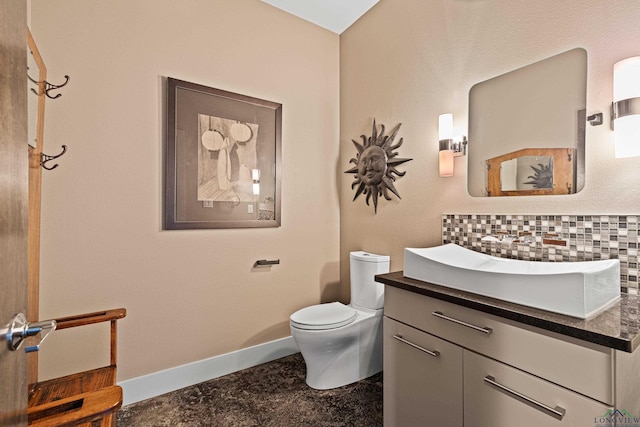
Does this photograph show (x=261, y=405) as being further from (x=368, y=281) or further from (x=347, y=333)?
(x=368, y=281)

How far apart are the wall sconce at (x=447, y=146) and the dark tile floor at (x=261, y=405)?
153 cm

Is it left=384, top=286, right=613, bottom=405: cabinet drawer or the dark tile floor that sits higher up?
left=384, top=286, right=613, bottom=405: cabinet drawer

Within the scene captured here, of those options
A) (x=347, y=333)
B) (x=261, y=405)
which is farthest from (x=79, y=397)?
(x=347, y=333)

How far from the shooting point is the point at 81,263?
1.73 metres

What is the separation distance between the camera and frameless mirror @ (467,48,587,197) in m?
1.33

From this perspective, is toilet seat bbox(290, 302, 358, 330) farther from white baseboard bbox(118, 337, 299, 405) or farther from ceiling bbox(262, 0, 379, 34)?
ceiling bbox(262, 0, 379, 34)

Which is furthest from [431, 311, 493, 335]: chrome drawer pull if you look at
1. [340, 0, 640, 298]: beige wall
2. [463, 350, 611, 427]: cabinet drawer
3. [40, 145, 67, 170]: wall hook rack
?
[40, 145, 67, 170]: wall hook rack

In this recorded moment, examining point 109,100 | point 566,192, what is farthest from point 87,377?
point 566,192

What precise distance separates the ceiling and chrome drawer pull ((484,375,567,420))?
2.64 metres

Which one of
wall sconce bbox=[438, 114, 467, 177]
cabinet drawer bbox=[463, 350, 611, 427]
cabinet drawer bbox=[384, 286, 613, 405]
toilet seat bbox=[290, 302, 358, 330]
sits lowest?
toilet seat bbox=[290, 302, 358, 330]

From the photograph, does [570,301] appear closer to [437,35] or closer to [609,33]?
[609,33]

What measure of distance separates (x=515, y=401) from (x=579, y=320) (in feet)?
1.13

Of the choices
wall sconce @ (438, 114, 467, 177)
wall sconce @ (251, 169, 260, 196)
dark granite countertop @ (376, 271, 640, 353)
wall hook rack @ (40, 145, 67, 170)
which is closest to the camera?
dark granite countertop @ (376, 271, 640, 353)

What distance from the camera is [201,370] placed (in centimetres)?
209
